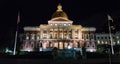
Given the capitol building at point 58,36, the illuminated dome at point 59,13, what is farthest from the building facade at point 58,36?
the illuminated dome at point 59,13

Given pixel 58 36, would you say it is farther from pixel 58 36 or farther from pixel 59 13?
Result: pixel 59 13

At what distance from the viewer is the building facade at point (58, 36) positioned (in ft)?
259

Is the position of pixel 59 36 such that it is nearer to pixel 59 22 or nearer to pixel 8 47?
pixel 59 22

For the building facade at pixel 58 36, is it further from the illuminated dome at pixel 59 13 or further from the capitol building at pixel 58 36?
the illuminated dome at pixel 59 13

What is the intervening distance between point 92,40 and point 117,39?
19392mm

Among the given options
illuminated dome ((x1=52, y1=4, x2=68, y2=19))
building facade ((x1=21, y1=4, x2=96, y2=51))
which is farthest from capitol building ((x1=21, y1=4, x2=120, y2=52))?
illuminated dome ((x1=52, y1=4, x2=68, y2=19))

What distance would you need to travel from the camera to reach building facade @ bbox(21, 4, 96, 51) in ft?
259

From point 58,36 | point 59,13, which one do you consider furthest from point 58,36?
point 59,13

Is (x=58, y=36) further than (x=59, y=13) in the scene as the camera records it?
No

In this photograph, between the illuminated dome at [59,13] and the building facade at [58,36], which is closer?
the building facade at [58,36]

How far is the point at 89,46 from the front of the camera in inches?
3221

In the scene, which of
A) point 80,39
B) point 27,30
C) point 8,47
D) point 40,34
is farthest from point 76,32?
point 8,47

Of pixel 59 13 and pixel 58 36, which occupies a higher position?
pixel 59 13

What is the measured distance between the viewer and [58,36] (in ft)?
261
